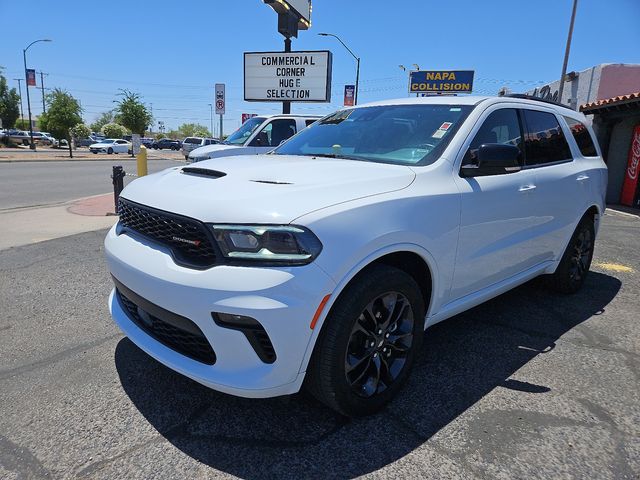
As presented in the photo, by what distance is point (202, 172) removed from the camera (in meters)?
2.88

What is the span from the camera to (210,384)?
7.11 ft

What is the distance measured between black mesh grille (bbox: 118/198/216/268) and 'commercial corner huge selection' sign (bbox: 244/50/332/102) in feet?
43.1

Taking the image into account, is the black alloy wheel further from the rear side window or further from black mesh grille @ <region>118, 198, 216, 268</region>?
the rear side window

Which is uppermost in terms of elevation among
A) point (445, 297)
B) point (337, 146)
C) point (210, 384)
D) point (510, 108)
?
point (510, 108)

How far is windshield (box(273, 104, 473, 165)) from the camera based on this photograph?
3062 mm

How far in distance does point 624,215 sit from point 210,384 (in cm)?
1267

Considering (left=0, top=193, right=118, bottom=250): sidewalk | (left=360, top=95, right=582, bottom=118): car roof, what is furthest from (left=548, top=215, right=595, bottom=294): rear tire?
(left=0, top=193, right=118, bottom=250): sidewalk

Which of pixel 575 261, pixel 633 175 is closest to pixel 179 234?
pixel 575 261

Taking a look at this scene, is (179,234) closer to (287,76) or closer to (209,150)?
(209,150)

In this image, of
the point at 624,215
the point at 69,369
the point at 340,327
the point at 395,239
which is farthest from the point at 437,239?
the point at 624,215

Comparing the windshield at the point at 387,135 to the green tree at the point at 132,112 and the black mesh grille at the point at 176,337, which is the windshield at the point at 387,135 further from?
the green tree at the point at 132,112

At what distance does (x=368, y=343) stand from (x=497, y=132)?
1.96 metres

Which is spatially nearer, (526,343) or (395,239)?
(395,239)

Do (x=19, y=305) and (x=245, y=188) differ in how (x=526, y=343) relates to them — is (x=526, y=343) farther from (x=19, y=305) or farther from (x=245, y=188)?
(x=19, y=305)
